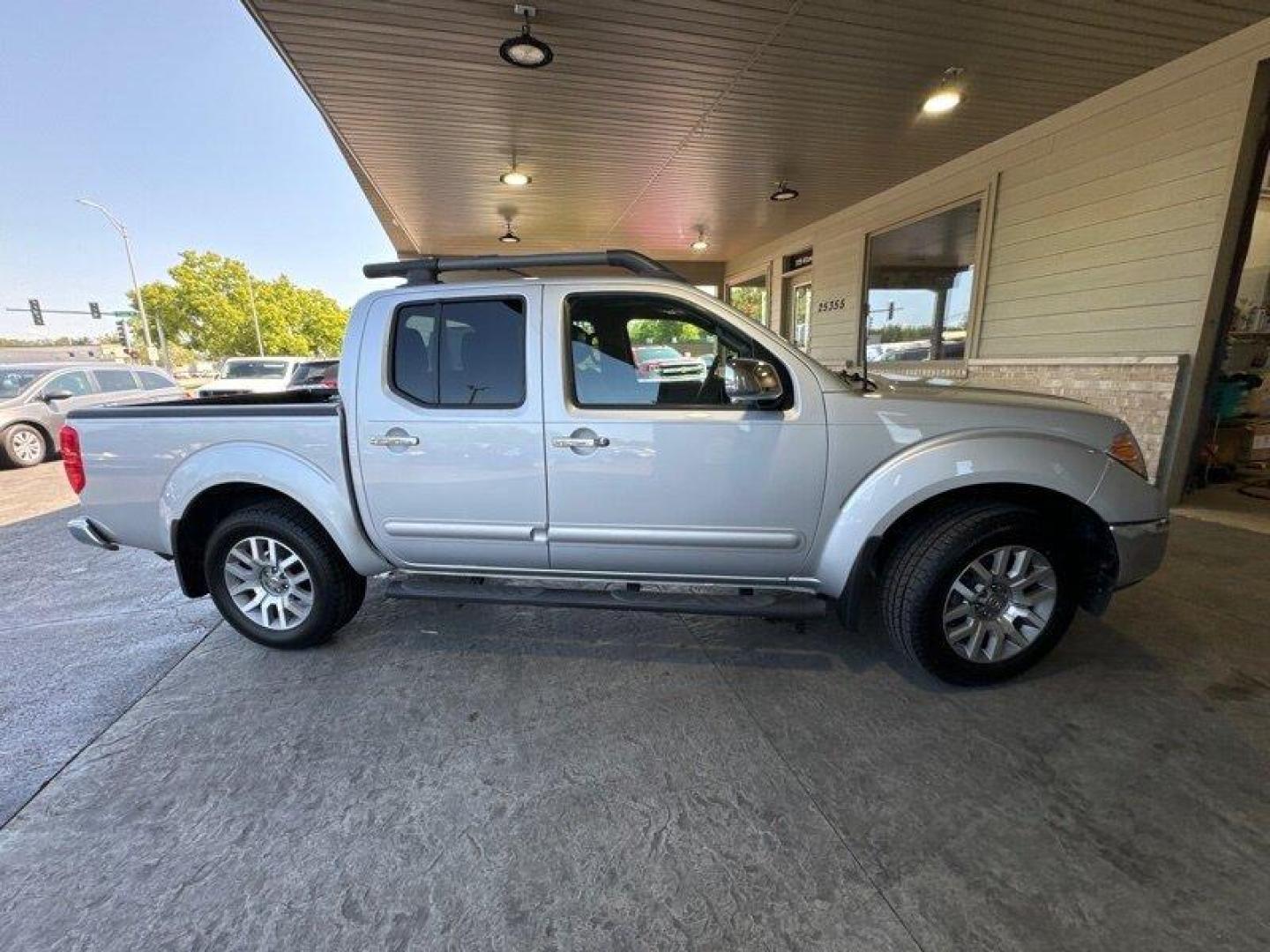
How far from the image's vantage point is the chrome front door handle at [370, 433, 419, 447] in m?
2.67

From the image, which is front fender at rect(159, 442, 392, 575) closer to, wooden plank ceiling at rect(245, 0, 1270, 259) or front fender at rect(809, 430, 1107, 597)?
front fender at rect(809, 430, 1107, 597)

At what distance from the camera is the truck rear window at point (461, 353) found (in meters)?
2.66

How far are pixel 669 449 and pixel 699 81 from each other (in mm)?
4132

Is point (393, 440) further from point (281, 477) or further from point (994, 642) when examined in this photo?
point (994, 642)

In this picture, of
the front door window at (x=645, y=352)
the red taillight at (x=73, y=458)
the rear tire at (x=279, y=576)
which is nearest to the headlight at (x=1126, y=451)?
the front door window at (x=645, y=352)

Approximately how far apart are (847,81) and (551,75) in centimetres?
262

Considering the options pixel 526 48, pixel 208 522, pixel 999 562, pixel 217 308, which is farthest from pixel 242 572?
pixel 217 308

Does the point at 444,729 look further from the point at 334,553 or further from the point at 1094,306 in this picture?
the point at 1094,306

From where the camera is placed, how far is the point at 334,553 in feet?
9.61

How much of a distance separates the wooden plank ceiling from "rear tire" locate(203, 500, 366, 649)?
364 centimetres

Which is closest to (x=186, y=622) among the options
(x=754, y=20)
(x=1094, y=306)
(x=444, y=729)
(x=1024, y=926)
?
(x=444, y=729)

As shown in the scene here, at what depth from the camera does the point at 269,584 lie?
298cm

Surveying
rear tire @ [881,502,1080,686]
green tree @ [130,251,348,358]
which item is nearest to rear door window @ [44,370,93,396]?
rear tire @ [881,502,1080,686]

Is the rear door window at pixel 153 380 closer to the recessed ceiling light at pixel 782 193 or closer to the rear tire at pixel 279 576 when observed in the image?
the rear tire at pixel 279 576
